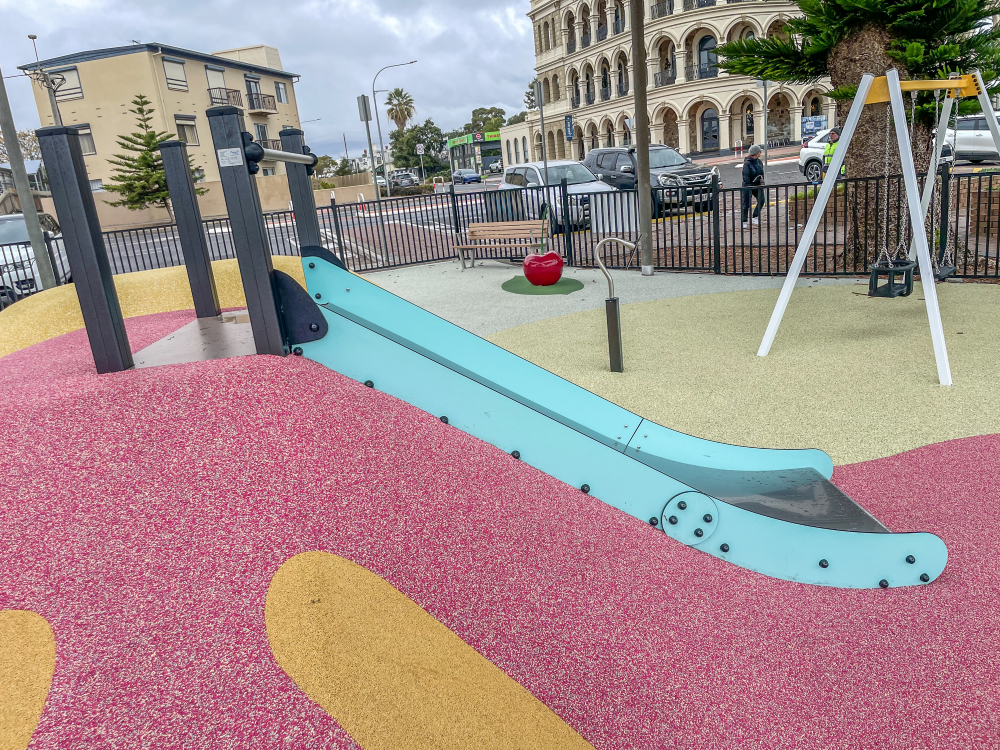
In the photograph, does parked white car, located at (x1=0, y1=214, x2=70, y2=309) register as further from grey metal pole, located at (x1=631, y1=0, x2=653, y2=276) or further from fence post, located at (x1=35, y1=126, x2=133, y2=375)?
grey metal pole, located at (x1=631, y1=0, x2=653, y2=276)

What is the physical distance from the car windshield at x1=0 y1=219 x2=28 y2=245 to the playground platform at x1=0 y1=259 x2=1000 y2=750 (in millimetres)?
9928

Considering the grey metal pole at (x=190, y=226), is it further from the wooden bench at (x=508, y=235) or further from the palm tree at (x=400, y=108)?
the palm tree at (x=400, y=108)

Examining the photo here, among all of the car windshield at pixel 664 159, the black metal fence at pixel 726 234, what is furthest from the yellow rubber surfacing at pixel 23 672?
the car windshield at pixel 664 159

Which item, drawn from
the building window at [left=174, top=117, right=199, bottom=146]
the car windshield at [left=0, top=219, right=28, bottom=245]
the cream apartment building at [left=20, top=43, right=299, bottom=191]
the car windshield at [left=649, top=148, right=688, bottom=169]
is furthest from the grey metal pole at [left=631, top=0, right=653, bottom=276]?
the building window at [left=174, top=117, right=199, bottom=146]

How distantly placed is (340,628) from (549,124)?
6344 centimetres

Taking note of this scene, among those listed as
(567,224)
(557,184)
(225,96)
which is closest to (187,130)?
(225,96)

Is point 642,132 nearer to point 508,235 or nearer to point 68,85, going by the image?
point 508,235

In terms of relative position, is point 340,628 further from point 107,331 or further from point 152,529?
point 107,331

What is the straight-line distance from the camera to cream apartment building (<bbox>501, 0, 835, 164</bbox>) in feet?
145

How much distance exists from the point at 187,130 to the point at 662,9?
31448 mm

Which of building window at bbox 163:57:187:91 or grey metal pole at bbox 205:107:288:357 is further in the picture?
building window at bbox 163:57:187:91

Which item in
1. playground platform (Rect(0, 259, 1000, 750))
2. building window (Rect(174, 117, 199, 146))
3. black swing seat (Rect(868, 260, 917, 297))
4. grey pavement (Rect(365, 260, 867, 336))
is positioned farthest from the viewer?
building window (Rect(174, 117, 199, 146))

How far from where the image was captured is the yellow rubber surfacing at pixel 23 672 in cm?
175

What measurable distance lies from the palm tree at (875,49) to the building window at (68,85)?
42.7m
